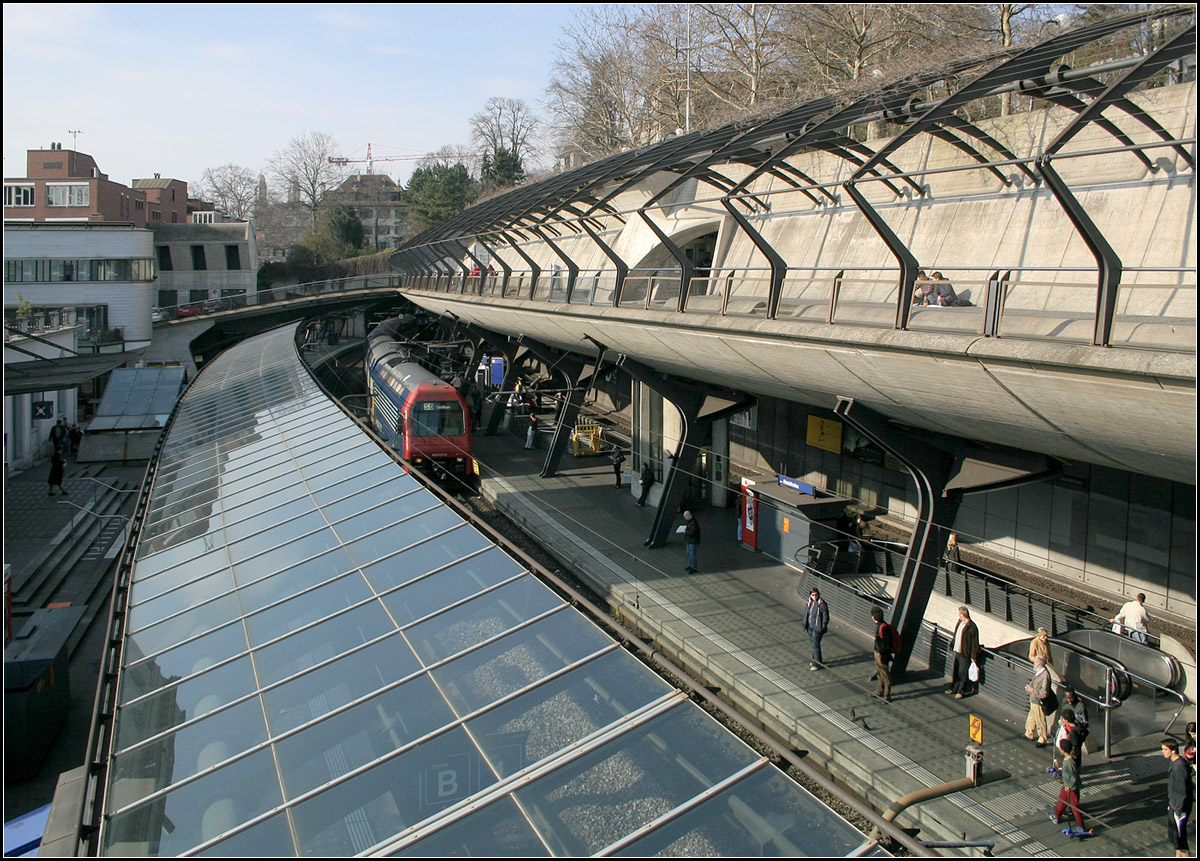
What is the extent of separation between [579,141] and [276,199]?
67.5 metres

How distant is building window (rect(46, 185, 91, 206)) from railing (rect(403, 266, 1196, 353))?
5145cm

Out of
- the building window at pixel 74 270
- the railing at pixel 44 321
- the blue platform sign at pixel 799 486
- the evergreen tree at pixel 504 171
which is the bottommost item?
the blue platform sign at pixel 799 486

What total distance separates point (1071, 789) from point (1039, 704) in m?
1.41

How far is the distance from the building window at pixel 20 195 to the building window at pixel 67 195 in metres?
1.77

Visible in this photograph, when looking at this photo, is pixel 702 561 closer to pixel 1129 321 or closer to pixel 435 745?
pixel 1129 321

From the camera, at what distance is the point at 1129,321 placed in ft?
25.5

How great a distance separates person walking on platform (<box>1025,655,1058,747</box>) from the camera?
952 cm

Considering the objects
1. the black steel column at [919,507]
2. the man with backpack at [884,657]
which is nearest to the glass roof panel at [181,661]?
the man with backpack at [884,657]

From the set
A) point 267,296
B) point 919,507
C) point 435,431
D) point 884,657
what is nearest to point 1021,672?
point 884,657

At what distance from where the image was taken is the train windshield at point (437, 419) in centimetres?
2264

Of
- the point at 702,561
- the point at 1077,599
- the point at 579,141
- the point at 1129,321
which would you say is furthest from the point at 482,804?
the point at 579,141

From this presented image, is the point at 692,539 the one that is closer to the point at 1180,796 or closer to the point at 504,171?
the point at 1180,796

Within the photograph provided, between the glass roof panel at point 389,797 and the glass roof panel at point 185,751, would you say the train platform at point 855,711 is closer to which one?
the glass roof panel at point 389,797

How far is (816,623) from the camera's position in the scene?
1182 centimetres
